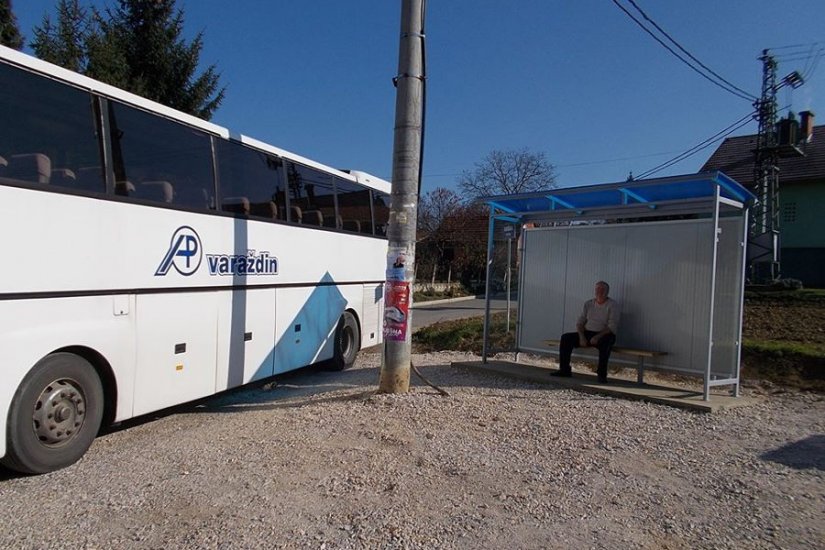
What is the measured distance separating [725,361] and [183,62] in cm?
1973

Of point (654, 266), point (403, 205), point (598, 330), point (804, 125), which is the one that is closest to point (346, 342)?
point (403, 205)

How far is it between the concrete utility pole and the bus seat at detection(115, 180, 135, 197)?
2761 millimetres

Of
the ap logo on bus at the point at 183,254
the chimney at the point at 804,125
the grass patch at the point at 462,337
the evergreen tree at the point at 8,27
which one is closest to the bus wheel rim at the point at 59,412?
the ap logo on bus at the point at 183,254

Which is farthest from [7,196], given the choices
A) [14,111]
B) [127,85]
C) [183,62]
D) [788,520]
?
[183,62]

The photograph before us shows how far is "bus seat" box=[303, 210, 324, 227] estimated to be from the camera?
820 cm

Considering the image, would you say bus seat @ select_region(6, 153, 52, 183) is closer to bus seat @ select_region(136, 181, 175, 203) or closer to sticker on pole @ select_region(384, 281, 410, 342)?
bus seat @ select_region(136, 181, 175, 203)

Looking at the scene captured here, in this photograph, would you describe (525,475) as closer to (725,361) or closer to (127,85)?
(725,361)

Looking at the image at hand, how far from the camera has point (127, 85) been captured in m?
18.4

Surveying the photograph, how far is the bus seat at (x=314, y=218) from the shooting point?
26.9 feet

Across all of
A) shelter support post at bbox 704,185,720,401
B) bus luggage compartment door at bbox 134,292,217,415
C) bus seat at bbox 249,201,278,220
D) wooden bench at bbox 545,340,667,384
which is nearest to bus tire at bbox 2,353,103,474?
bus luggage compartment door at bbox 134,292,217,415

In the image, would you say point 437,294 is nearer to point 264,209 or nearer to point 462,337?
point 462,337

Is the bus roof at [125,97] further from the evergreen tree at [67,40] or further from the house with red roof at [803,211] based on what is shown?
the house with red roof at [803,211]

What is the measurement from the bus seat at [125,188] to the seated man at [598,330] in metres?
5.61

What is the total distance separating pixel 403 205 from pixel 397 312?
125cm
